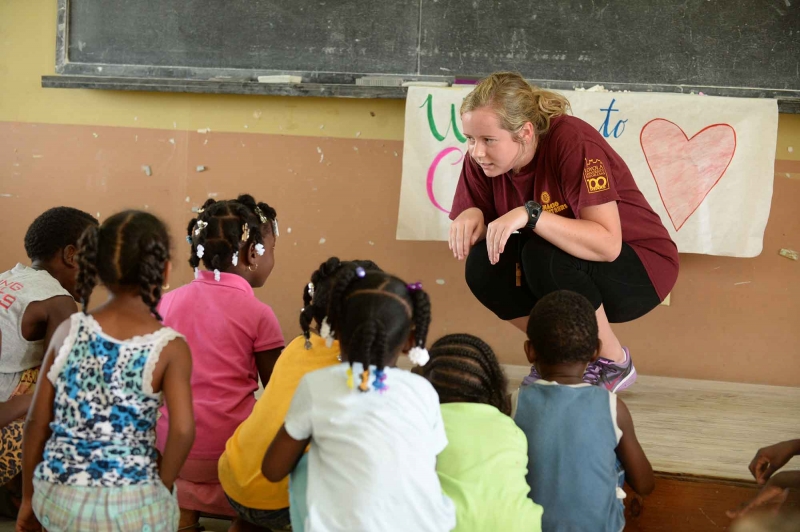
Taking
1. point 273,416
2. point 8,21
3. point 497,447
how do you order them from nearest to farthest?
point 497,447
point 273,416
point 8,21

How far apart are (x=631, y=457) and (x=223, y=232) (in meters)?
1.05

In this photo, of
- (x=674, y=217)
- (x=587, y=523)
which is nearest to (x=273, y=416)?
(x=587, y=523)

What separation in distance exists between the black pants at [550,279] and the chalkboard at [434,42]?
0.91 metres

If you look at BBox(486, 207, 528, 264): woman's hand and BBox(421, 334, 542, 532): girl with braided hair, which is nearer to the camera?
BBox(421, 334, 542, 532): girl with braided hair

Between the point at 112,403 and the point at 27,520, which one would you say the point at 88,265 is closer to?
the point at 112,403

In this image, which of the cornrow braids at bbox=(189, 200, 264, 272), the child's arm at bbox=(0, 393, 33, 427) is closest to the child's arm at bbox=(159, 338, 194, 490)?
the cornrow braids at bbox=(189, 200, 264, 272)

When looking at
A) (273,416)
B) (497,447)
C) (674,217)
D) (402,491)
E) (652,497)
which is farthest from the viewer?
(674,217)

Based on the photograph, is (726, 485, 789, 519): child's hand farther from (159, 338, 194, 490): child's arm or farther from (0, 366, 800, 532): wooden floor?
(159, 338, 194, 490): child's arm

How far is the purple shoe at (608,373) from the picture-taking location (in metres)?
2.09

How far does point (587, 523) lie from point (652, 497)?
38cm

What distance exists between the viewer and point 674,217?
9.06ft

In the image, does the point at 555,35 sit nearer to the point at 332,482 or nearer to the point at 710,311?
the point at 710,311

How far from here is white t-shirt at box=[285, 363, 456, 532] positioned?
4.19 feet

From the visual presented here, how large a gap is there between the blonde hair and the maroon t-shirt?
36 millimetres
